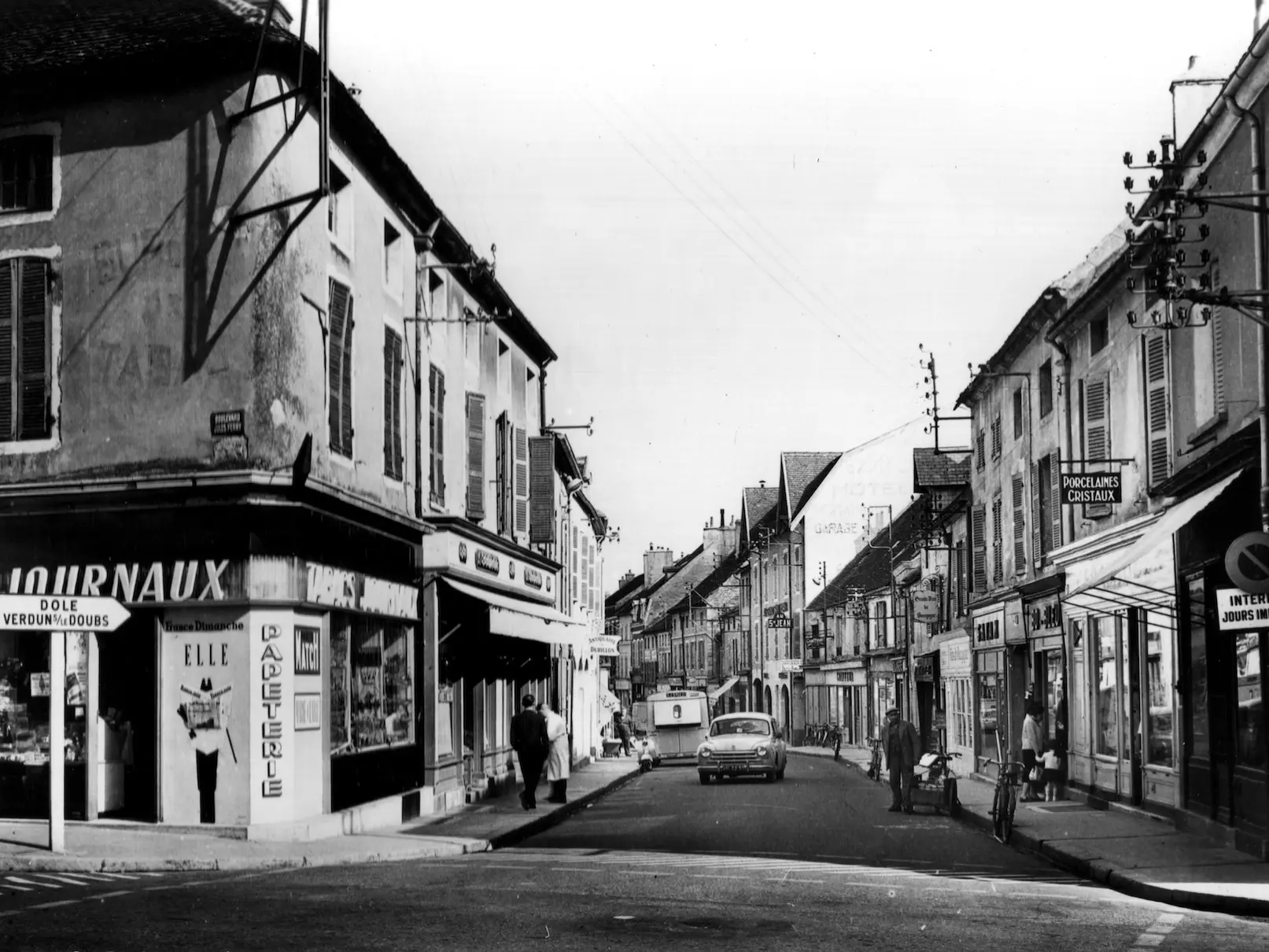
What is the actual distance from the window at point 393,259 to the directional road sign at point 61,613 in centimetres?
789

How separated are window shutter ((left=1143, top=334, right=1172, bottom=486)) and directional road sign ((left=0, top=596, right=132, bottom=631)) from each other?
44.0 ft

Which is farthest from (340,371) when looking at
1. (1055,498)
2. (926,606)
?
(926,606)

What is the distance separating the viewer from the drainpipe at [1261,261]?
1541 cm

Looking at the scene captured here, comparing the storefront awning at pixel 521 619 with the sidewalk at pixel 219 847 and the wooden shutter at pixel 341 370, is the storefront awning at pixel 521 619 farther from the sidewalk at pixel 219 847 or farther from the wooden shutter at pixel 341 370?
the wooden shutter at pixel 341 370

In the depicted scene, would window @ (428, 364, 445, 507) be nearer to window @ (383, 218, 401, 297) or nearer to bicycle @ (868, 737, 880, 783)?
window @ (383, 218, 401, 297)

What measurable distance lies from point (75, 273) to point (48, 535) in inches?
117

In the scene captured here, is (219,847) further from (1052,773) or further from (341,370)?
(1052,773)

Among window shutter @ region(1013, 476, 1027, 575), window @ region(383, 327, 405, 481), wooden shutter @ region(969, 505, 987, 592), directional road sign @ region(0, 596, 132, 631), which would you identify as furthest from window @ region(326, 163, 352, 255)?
wooden shutter @ region(969, 505, 987, 592)

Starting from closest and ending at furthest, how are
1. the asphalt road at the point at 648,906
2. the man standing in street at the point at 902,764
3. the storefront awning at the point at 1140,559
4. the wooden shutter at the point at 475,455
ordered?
the asphalt road at the point at 648,906, the storefront awning at the point at 1140,559, the man standing in street at the point at 902,764, the wooden shutter at the point at 475,455

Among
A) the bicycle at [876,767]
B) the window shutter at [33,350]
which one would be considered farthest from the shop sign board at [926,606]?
the window shutter at [33,350]

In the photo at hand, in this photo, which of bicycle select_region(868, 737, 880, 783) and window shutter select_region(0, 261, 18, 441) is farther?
bicycle select_region(868, 737, 880, 783)

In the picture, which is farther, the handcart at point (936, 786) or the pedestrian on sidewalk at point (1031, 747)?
the pedestrian on sidewalk at point (1031, 747)

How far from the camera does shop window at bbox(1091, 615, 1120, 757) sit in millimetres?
25219

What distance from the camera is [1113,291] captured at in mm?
24688
